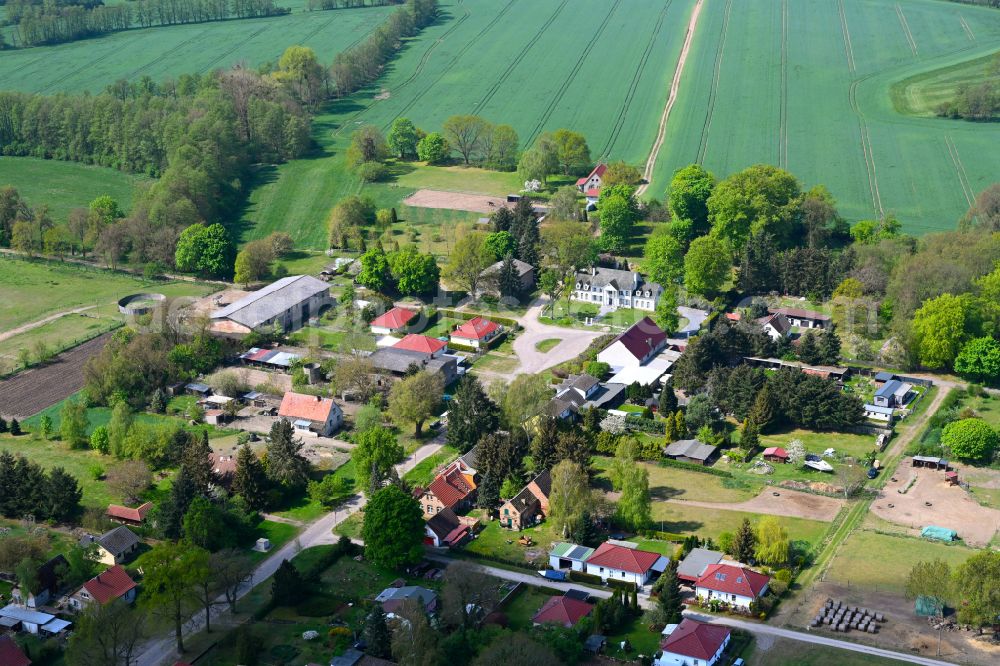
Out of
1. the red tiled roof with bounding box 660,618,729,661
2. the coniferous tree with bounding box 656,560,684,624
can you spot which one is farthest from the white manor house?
the red tiled roof with bounding box 660,618,729,661

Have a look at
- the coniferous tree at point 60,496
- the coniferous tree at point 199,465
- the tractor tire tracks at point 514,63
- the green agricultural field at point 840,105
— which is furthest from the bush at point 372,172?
the coniferous tree at point 60,496

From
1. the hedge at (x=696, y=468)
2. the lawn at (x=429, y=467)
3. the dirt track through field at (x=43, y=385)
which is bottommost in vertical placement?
the dirt track through field at (x=43, y=385)

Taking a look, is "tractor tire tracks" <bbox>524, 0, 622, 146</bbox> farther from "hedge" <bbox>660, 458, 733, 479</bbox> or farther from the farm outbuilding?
the farm outbuilding

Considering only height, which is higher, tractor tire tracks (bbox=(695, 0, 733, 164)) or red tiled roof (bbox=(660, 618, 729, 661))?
tractor tire tracks (bbox=(695, 0, 733, 164))

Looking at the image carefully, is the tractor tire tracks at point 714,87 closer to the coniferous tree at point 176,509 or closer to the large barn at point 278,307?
the large barn at point 278,307

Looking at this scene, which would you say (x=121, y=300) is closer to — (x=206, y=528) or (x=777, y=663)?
(x=206, y=528)

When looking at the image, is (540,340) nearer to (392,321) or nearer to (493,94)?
(392,321)

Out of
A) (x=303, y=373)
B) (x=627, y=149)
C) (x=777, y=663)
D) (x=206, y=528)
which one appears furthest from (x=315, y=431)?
(x=627, y=149)
